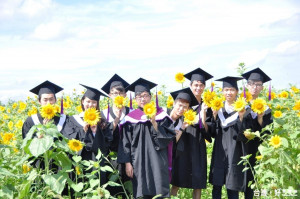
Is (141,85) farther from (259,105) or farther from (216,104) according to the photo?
(259,105)

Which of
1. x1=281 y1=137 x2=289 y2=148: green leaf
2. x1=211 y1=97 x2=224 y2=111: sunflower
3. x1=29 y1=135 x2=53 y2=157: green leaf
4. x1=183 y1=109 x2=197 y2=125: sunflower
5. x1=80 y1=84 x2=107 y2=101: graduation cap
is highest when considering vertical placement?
x1=80 y1=84 x2=107 y2=101: graduation cap

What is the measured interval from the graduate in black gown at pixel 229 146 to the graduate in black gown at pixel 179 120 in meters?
0.34

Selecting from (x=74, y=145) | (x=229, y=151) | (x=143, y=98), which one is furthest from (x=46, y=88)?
(x=229, y=151)

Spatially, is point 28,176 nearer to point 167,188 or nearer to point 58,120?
point 58,120

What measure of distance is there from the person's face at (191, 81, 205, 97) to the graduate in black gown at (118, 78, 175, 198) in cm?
56

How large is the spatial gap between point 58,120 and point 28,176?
1146mm

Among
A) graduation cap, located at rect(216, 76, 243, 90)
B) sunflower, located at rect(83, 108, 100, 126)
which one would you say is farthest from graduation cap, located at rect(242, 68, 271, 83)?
sunflower, located at rect(83, 108, 100, 126)

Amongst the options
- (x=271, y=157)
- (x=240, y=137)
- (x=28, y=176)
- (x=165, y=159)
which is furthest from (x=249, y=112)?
(x=28, y=176)

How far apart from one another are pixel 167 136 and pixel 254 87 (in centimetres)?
148

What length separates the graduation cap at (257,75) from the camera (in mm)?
5167

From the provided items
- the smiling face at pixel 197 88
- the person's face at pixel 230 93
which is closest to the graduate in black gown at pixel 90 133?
the smiling face at pixel 197 88

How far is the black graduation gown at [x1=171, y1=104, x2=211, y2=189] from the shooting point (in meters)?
4.70

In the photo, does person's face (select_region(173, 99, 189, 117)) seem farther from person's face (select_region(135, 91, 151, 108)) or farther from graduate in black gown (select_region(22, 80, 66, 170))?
graduate in black gown (select_region(22, 80, 66, 170))

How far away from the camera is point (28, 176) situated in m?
3.54
